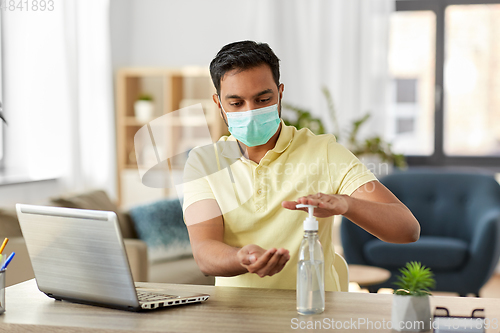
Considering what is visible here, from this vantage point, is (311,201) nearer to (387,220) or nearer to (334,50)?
(387,220)

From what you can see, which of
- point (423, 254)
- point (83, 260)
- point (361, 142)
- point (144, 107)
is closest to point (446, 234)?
point (423, 254)

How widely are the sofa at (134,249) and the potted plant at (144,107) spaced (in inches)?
56.1

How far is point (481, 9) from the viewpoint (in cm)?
426

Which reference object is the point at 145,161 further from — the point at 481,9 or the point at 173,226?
the point at 481,9

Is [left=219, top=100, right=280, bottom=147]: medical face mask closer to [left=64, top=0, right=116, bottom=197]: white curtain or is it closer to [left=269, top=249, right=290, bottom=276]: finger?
[left=269, top=249, right=290, bottom=276]: finger

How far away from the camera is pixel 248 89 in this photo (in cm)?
117

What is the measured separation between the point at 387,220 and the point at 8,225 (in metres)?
1.75

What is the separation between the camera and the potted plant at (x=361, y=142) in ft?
12.8

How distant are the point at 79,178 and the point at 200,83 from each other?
1.22 meters

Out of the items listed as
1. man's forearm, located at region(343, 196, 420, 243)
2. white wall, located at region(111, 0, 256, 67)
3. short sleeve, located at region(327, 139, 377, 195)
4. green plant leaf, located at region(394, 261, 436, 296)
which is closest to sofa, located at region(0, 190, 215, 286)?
short sleeve, located at region(327, 139, 377, 195)

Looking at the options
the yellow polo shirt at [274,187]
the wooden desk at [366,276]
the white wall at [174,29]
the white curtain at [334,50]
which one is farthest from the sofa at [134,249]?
the white wall at [174,29]

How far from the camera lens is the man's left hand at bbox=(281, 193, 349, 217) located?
909 millimetres

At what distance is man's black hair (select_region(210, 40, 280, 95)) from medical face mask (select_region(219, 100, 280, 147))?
7 centimetres

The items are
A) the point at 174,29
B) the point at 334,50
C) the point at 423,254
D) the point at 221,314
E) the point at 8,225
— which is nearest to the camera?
the point at 221,314
